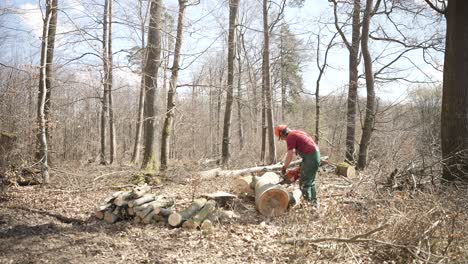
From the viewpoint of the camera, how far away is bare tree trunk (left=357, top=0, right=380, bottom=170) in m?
11.9

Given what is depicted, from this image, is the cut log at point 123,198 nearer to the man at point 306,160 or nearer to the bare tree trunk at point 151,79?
the man at point 306,160

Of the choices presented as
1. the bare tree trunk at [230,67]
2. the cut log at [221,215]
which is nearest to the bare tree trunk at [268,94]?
the bare tree trunk at [230,67]

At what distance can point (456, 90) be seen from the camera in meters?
7.57

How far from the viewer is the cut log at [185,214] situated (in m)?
5.75

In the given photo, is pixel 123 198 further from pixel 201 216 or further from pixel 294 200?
pixel 294 200

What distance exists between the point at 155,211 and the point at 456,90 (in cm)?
707

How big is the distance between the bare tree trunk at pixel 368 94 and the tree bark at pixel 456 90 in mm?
4102

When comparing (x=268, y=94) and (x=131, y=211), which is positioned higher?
(x=268, y=94)

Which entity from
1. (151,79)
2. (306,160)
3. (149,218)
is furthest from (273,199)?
(151,79)

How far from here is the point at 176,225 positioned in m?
Answer: 5.75

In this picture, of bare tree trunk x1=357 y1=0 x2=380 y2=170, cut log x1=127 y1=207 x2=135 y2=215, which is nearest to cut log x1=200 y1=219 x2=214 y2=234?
cut log x1=127 y1=207 x2=135 y2=215

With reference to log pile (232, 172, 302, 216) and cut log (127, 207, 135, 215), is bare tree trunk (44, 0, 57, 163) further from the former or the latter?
log pile (232, 172, 302, 216)

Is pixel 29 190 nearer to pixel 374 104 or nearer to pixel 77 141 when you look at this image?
pixel 374 104

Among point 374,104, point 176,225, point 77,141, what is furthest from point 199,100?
point 176,225
